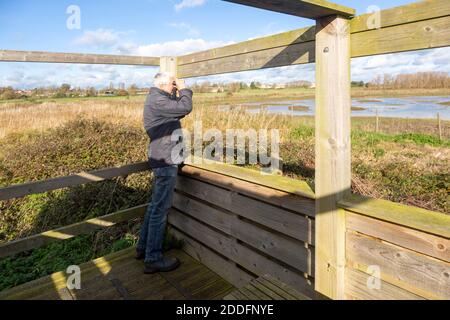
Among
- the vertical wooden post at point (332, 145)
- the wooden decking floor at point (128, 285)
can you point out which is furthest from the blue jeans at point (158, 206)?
the vertical wooden post at point (332, 145)

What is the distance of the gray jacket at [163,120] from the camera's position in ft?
8.45

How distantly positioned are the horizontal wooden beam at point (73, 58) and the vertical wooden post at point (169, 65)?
91 mm

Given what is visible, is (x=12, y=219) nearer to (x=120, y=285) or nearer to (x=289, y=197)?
(x=120, y=285)

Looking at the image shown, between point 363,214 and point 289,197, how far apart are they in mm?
539

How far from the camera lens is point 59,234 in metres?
2.75

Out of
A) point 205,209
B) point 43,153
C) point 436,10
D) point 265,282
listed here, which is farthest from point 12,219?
point 436,10

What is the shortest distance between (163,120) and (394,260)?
194 cm

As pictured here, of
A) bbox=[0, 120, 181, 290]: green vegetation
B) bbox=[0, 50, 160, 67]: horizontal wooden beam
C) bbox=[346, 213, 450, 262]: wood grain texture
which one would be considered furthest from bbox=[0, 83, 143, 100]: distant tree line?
bbox=[346, 213, 450, 262]: wood grain texture

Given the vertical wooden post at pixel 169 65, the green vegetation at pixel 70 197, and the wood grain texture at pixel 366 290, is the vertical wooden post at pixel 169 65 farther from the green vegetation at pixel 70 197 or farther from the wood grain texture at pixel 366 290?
the wood grain texture at pixel 366 290

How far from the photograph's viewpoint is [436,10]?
4.31 ft

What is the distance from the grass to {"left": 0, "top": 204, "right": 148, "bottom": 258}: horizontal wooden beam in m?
Answer: 0.55

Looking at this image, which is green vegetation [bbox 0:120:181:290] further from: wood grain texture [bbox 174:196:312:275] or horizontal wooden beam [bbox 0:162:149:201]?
horizontal wooden beam [bbox 0:162:149:201]

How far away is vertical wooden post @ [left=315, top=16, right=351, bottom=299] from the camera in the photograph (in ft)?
5.41

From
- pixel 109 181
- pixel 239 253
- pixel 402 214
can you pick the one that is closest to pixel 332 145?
pixel 402 214
